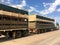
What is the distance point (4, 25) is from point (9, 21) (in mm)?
1106

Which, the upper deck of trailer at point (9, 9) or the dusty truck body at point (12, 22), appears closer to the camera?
the upper deck of trailer at point (9, 9)

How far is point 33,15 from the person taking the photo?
28.8 metres

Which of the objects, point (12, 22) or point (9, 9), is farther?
point (12, 22)

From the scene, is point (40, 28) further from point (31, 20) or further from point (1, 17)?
point (1, 17)

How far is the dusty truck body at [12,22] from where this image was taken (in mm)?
17123

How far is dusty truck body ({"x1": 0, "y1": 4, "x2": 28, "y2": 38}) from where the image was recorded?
56.2 ft

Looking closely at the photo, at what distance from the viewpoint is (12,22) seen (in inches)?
744

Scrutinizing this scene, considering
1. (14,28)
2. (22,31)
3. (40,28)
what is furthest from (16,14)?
(40,28)

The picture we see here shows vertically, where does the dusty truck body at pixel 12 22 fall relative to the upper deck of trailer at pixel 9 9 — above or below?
below

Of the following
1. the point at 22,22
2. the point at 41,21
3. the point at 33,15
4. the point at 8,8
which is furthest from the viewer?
the point at 41,21

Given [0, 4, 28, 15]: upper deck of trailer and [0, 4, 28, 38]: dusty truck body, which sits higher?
[0, 4, 28, 15]: upper deck of trailer

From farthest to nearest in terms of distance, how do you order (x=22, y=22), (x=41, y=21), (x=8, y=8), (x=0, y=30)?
1. (x=41, y=21)
2. (x=22, y=22)
3. (x=8, y=8)
4. (x=0, y=30)

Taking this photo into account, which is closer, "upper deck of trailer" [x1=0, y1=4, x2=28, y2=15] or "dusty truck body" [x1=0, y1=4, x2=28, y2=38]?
"upper deck of trailer" [x1=0, y1=4, x2=28, y2=15]

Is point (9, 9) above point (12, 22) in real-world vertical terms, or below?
above
